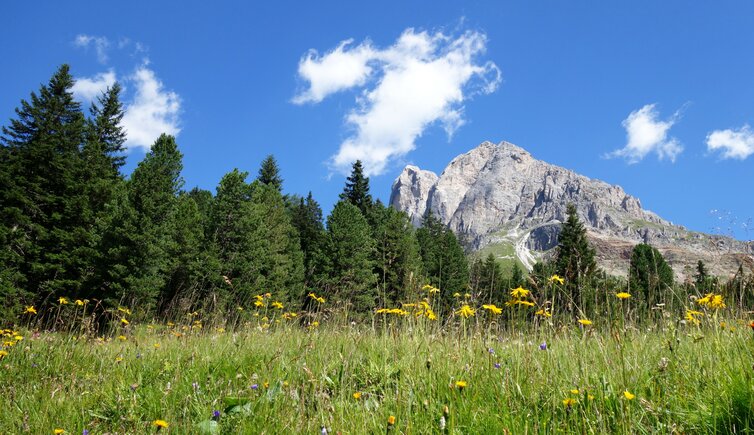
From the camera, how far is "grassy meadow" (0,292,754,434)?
202 centimetres

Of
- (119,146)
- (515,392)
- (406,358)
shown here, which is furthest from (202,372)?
(119,146)

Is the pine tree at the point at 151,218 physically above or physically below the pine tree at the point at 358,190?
below

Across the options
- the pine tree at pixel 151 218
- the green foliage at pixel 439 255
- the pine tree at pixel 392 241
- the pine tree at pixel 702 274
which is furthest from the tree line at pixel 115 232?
the green foliage at pixel 439 255

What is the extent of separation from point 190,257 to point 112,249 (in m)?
5.61

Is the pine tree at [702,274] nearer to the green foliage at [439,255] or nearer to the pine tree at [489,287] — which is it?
the pine tree at [489,287]

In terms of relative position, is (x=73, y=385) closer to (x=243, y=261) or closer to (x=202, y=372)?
(x=202, y=372)

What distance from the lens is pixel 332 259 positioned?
3531cm

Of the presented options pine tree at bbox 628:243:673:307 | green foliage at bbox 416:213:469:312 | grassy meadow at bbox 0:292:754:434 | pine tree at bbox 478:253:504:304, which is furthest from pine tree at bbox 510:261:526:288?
green foliage at bbox 416:213:469:312

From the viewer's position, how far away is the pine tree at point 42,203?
74.6 ft

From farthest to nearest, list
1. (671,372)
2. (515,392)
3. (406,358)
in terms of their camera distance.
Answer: (406,358), (671,372), (515,392)

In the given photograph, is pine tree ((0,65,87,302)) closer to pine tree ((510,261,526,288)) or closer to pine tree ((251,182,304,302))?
pine tree ((251,182,304,302))

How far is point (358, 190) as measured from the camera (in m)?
52.9

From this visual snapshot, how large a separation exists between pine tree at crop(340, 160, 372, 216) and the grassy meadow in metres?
47.9

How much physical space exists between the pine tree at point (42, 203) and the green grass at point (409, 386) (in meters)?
23.1
